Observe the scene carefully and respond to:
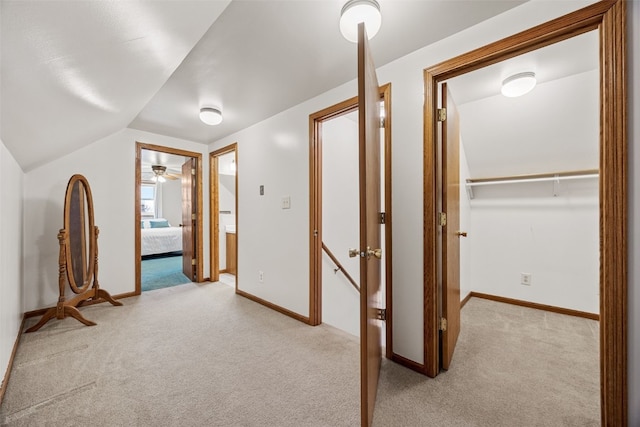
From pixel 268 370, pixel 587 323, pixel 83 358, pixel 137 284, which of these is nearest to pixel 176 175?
pixel 137 284

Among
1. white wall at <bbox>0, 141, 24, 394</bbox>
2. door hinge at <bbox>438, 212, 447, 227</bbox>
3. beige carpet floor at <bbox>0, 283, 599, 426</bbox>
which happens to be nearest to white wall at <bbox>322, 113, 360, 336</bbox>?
beige carpet floor at <bbox>0, 283, 599, 426</bbox>

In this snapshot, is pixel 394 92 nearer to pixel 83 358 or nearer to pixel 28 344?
pixel 83 358

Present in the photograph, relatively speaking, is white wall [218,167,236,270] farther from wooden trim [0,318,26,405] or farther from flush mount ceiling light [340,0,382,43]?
flush mount ceiling light [340,0,382,43]

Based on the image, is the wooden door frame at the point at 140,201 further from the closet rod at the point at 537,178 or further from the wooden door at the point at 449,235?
the closet rod at the point at 537,178

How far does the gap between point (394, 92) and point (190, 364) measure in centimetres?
241

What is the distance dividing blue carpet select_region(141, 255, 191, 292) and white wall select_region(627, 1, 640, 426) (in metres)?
4.43

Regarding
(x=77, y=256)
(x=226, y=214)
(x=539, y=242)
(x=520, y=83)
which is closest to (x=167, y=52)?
(x=77, y=256)

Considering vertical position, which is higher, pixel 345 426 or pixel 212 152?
pixel 212 152

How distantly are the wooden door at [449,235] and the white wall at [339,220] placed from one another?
1.21 m

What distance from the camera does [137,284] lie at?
3277 millimetres

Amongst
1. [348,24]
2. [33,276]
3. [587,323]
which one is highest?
[348,24]

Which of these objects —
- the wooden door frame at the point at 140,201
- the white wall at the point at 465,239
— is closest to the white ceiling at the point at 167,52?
the wooden door frame at the point at 140,201

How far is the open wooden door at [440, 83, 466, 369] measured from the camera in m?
1.73

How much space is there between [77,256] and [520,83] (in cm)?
430
